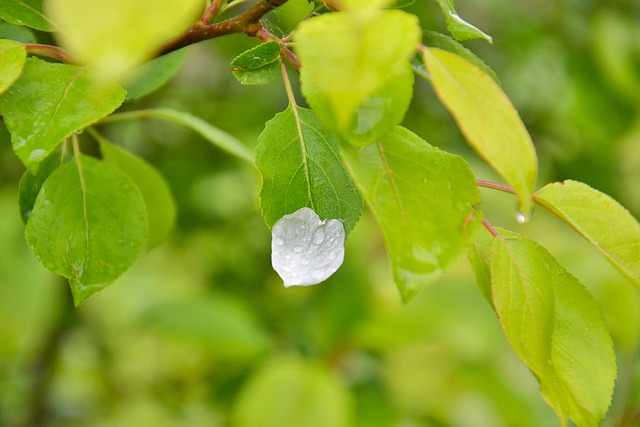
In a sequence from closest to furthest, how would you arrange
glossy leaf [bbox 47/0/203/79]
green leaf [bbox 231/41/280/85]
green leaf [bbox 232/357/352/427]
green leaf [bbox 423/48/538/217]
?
glossy leaf [bbox 47/0/203/79], green leaf [bbox 423/48/538/217], green leaf [bbox 231/41/280/85], green leaf [bbox 232/357/352/427]

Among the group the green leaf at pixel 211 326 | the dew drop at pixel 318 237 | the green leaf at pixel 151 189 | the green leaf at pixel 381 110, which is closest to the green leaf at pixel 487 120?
the green leaf at pixel 381 110

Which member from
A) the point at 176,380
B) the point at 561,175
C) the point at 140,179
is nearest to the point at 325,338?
the point at 176,380

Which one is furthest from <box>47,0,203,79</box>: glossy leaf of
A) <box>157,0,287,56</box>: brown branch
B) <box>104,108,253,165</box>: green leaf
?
<box>104,108,253,165</box>: green leaf

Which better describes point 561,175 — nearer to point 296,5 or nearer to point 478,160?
point 478,160

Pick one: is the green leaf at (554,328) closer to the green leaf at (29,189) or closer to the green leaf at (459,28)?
the green leaf at (459,28)

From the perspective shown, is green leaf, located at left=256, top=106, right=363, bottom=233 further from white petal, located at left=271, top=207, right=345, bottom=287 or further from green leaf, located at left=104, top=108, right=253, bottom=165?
green leaf, located at left=104, top=108, right=253, bottom=165

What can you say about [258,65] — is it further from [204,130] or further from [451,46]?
[204,130]
